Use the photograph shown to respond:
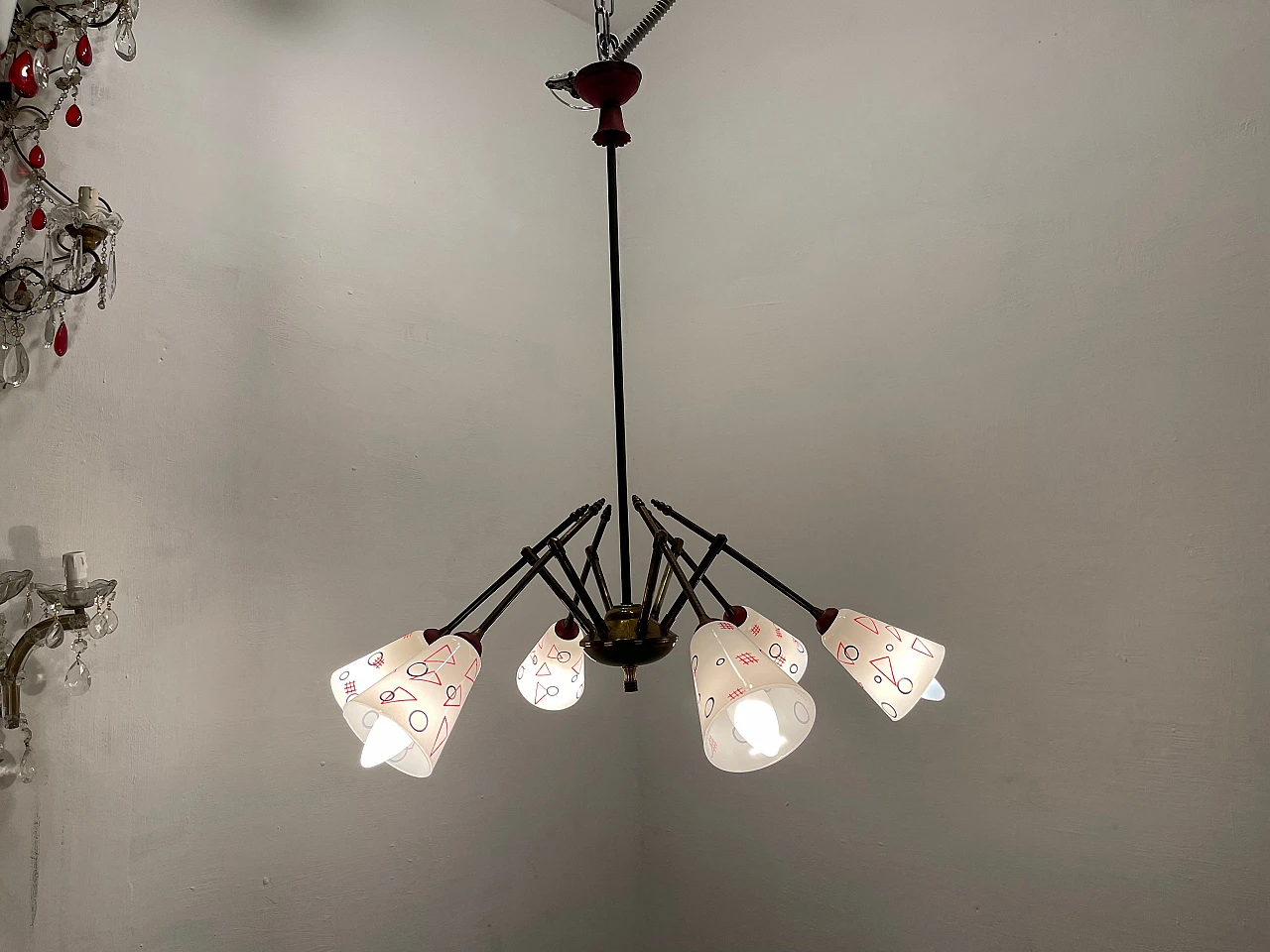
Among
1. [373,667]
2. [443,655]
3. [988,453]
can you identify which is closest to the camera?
[443,655]

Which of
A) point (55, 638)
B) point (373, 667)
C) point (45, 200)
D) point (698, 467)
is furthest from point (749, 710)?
point (45, 200)

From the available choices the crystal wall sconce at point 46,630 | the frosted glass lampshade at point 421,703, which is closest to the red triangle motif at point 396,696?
the frosted glass lampshade at point 421,703

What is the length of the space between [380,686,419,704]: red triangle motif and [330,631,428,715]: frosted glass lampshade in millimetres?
150

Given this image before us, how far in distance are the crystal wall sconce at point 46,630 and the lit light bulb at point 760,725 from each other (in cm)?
81

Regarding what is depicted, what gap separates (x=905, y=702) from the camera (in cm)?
85

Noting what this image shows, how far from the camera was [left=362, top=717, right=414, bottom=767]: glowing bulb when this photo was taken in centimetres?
79

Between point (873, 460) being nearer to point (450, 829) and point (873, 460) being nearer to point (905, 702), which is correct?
point (905, 702)

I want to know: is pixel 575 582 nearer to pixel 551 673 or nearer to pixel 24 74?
pixel 551 673

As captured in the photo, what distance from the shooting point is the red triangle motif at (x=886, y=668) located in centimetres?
87

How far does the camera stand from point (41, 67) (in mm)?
1063

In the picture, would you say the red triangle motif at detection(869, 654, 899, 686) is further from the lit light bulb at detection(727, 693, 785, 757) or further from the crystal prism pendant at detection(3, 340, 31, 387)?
the crystal prism pendant at detection(3, 340, 31, 387)

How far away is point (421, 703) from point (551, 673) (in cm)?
28

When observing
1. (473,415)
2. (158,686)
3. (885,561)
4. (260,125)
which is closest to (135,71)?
(260,125)

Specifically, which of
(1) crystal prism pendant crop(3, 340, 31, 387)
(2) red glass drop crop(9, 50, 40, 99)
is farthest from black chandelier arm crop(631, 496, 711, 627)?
(2) red glass drop crop(9, 50, 40, 99)
